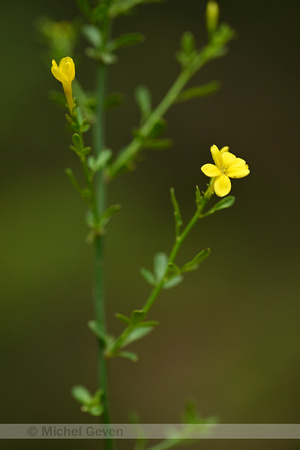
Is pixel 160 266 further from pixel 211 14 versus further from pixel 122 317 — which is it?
pixel 211 14

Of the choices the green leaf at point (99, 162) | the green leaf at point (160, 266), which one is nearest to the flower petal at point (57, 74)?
the green leaf at point (99, 162)

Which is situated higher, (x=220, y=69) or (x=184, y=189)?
(x=220, y=69)

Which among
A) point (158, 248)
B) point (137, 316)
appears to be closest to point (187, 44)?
point (137, 316)

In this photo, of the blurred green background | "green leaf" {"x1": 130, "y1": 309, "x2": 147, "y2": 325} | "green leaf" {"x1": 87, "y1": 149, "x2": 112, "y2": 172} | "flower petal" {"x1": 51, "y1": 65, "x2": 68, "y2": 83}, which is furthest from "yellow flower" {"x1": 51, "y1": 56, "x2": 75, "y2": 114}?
the blurred green background

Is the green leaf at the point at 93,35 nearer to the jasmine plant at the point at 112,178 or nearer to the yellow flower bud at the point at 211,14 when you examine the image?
the jasmine plant at the point at 112,178

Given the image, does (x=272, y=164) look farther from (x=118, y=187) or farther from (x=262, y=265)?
(x=118, y=187)

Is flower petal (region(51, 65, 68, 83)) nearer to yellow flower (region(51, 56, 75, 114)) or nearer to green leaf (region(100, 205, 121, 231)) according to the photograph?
yellow flower (region(51, 56, 75, 114))

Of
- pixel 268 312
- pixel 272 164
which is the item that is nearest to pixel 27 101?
pixel 272 164
